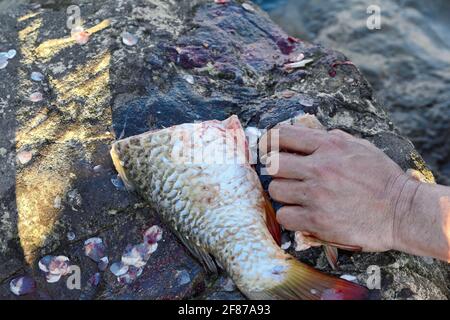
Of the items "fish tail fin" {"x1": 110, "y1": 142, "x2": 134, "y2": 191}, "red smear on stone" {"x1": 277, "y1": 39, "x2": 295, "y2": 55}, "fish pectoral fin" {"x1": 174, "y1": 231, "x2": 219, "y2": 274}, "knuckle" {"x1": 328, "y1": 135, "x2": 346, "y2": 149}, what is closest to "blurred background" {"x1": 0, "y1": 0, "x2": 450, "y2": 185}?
"red smear on stone" {"x1": 277, "y1": 39, "x2": 295, "y2": 55}

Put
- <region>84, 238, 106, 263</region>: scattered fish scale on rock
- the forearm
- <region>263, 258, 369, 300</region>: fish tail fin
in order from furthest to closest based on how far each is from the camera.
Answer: <region>84, 238, 106, 263</region>: scattered fish scale on rock < the forearm < <region>263, 258, 369, 300</region>: fish tail fin

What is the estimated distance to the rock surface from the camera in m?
3.47

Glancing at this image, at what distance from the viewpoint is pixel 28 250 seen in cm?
355

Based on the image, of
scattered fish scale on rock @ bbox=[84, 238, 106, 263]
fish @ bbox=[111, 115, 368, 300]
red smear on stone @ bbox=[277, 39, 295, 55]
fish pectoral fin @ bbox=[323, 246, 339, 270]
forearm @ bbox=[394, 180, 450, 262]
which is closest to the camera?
fish @ bbox=[111, 115, 368, 300]

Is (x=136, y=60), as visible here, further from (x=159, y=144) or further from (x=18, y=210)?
(x=18, y=210)

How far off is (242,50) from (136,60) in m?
0.92

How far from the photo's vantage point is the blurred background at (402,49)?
20.4 feet

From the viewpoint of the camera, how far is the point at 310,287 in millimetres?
3053

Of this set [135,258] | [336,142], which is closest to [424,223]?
[336,142]

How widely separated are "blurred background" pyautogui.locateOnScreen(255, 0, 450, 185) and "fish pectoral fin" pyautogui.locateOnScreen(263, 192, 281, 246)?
9.71ft

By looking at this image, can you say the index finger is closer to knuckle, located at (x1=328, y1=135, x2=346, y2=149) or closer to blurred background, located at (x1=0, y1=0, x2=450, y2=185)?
knuckle, located at (x1=328, y1=135, x2=346, y2=149)

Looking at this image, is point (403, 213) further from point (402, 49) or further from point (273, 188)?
point (402, 49)
